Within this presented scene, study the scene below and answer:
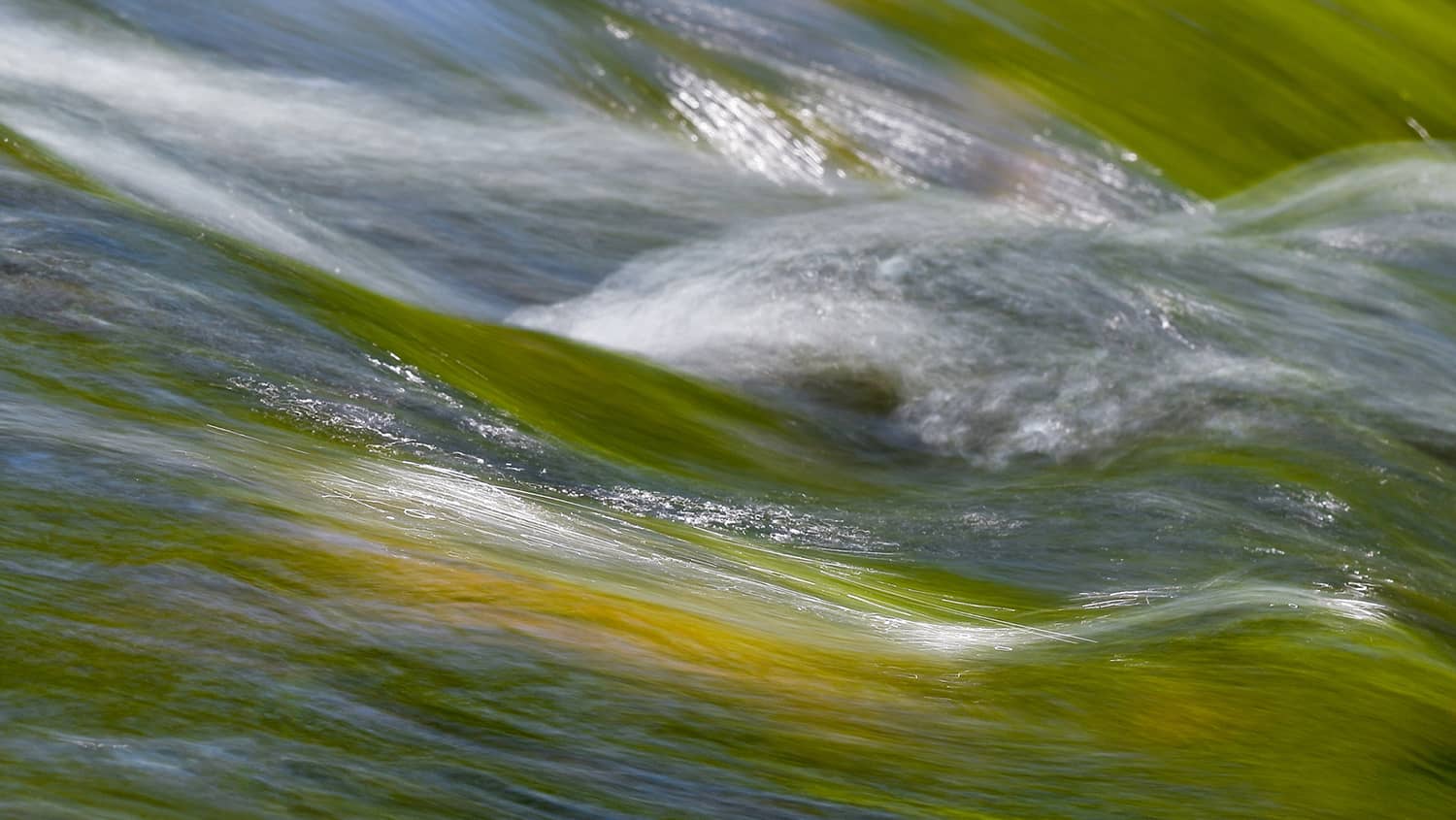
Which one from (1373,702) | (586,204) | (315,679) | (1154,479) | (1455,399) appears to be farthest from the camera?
(586,204)

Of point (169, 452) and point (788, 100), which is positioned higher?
point (788, 100)

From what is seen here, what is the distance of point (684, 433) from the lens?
17.7 ft

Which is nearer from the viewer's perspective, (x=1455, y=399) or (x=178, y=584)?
(x=178, y=584)

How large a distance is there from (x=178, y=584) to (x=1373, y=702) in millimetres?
2333

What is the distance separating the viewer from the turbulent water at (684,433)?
2.87 metres

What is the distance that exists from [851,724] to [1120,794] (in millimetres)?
476

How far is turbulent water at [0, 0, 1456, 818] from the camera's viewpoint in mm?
2873

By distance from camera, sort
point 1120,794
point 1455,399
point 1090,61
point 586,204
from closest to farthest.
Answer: point 1120,794 < point 1455,399 < point 586,204 < point 1090,61

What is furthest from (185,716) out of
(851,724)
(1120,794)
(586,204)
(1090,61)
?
(1090,61)

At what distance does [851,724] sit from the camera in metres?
3.10

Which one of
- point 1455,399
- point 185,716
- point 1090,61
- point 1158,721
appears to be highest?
point 1090,61

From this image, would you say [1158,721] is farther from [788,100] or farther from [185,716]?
[788,100]

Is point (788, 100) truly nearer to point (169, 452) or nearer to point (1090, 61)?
point (1090, 61)

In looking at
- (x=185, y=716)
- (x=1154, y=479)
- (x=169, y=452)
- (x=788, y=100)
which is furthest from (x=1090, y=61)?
(x=185, y=716)
